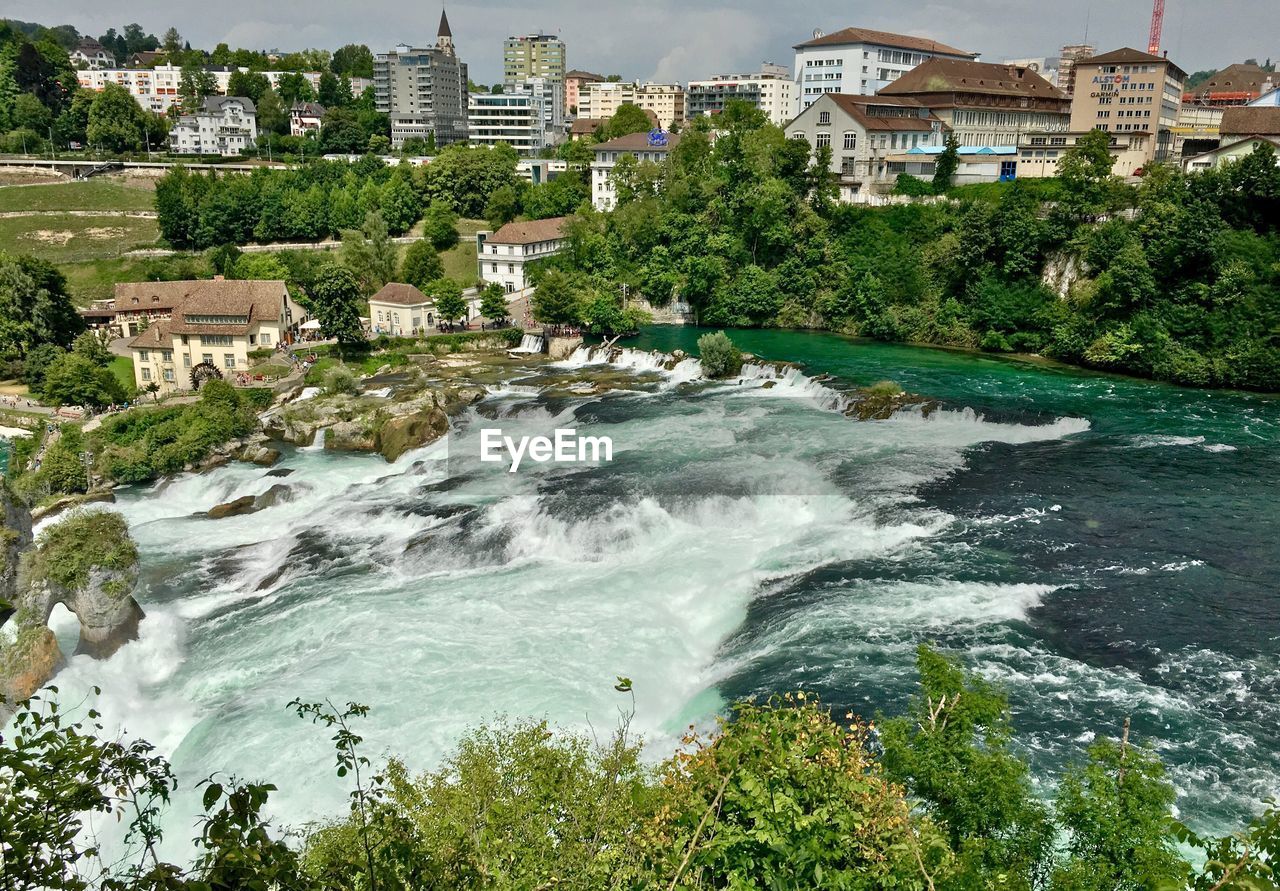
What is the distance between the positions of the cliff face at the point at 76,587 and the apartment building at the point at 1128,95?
81.7 metres

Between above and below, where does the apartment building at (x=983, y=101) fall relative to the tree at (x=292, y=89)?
below

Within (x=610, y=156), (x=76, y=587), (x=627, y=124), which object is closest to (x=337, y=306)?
(x=76, y=587)

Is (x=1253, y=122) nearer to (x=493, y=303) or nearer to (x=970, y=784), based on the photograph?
(x=493, y=303)

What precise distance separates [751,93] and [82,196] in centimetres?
10453

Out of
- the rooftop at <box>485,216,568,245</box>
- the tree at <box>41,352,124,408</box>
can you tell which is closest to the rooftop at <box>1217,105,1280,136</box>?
the rooftop at <box>485,216,568,245</box>

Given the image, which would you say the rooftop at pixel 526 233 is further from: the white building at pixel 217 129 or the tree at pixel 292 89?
the tree at pixel 292 89

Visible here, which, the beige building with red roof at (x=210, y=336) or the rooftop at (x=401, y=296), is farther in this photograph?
the rooftop at (x=401, y=296)

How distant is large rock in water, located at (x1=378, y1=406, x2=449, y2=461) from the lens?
43.9 metres

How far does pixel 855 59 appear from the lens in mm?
112875

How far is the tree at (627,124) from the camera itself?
120 m

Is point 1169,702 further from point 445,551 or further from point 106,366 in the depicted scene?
point 106,366

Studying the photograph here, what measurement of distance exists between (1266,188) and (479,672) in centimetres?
5341

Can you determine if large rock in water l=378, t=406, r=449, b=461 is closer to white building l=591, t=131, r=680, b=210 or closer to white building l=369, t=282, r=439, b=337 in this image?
white building l=369, t=282, r=439, b=337

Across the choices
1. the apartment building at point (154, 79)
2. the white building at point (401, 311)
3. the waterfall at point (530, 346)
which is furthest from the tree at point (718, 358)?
the apartment building at point (154, 79)
